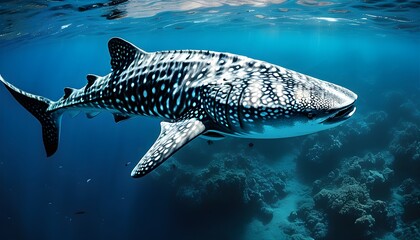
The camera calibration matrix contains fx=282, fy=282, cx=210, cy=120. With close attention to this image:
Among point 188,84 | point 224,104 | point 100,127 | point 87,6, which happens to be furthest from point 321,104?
point 100,127

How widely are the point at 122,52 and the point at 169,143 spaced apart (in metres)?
2.43

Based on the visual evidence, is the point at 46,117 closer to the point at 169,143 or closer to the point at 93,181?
the point at 169,143

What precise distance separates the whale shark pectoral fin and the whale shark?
12 millimetres

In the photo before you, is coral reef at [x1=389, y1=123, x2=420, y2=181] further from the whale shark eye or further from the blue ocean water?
the whale shark eye

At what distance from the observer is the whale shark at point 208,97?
3.13 metres

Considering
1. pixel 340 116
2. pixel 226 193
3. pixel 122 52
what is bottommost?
pixel 226 193

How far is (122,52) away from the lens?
4945 mm

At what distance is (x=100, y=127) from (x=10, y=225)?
38.2m

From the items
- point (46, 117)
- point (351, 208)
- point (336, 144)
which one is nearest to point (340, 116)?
point (46, 117)

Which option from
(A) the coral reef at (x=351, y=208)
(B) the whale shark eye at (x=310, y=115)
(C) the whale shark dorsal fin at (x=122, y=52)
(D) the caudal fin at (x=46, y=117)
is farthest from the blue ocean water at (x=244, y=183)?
(B) the whale shark eye at (x=310, y=115)

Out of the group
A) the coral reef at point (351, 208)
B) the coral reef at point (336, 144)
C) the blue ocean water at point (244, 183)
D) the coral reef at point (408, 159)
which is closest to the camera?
the coral reef at point (351, 208)

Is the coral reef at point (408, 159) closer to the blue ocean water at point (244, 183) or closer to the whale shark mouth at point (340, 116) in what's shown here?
the blue ocean water at point (244, 183)

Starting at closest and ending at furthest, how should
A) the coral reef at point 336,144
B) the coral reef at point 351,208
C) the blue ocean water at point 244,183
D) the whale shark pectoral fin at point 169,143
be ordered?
the whale shark pectoral fin at point 169,143
the coral reef at point 351,208
the blue ocean water at point 244,183
the coral reef at point 336,144

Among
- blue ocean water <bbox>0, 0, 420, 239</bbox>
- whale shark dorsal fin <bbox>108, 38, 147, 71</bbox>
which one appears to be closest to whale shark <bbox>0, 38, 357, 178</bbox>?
whale shark dorsal fin <bbox>108, 38, 147, 71</bbox>
